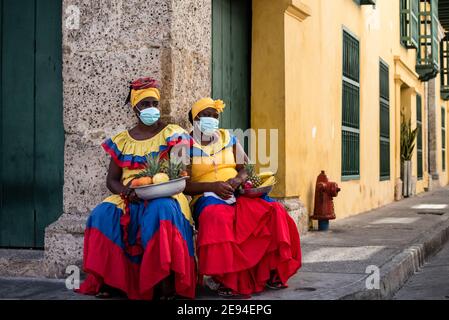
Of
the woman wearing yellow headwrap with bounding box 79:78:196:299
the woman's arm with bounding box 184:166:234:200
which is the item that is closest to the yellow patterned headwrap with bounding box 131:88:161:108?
the woman wearing yellow headwrap with bounding box 79:78:196:299

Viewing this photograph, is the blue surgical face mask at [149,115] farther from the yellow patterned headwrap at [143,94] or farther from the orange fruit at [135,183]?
the orange fruit at [135,183]

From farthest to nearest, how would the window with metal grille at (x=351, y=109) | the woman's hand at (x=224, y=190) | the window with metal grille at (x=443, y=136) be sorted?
the window with metal grille at (x=443, y=136) < the window with metal grille at (x=351, y=109) < the woman's hand at (x=224, y=190)

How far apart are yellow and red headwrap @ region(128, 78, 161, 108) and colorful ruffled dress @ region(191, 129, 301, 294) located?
44 cm

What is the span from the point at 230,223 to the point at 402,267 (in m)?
2.09

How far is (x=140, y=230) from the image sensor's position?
13.9 feet

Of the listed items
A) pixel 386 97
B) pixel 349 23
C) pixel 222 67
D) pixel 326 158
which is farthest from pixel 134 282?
pixel 386 97

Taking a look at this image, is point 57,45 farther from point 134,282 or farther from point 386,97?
point 386,97

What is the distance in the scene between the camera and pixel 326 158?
901 centimetres

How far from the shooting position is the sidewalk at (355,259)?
178 inches

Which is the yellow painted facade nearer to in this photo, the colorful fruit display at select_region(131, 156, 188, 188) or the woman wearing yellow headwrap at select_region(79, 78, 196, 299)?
the woman wearing yellow headwrap at select_region(79, 78, 196, 299)

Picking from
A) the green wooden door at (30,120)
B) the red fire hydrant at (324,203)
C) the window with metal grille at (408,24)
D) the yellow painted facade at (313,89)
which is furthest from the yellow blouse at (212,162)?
the window with metal grille at (408,24)

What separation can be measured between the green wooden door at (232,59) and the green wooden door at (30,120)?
1641 mm

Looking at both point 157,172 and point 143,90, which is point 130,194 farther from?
point 143,90
